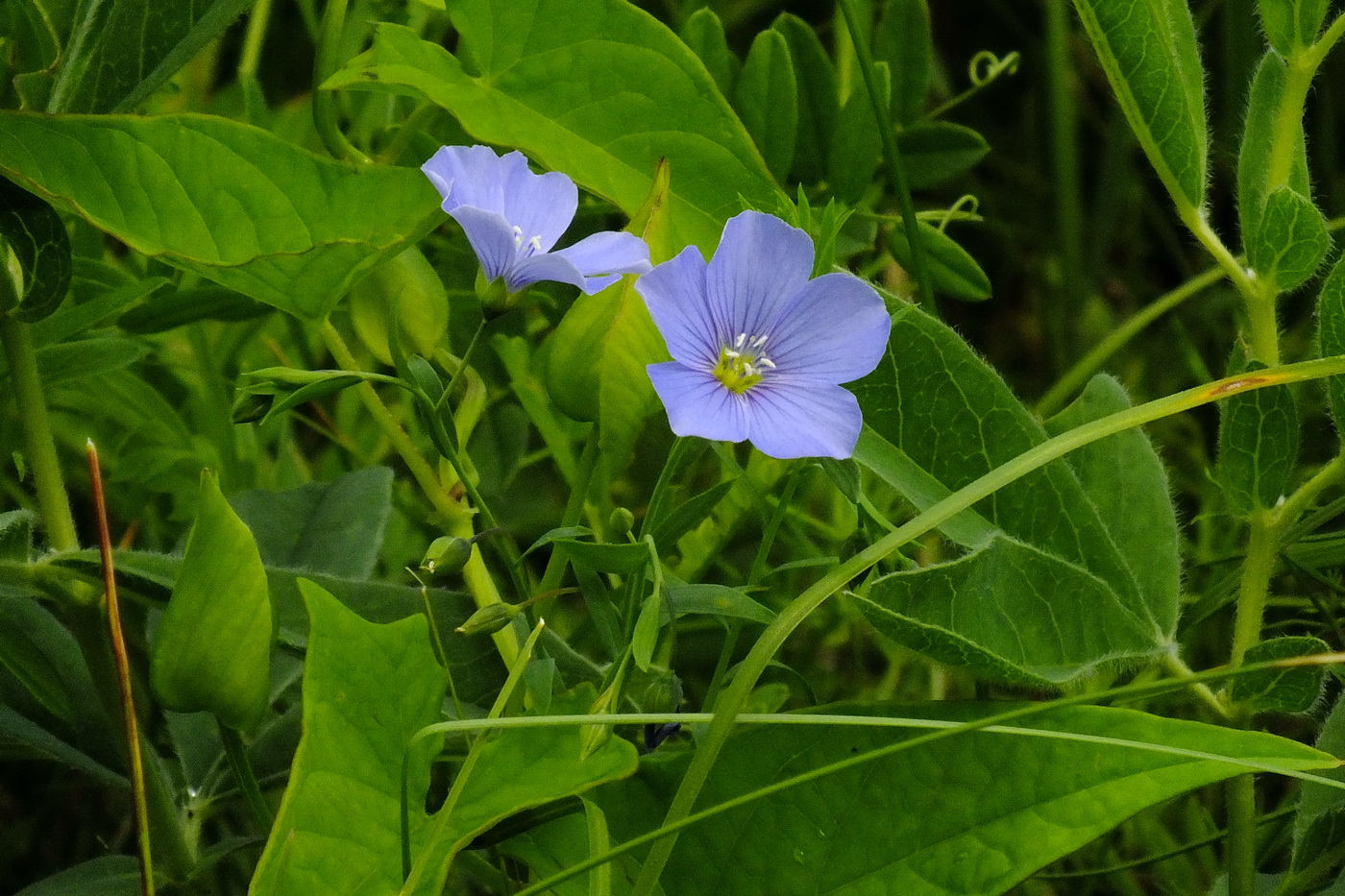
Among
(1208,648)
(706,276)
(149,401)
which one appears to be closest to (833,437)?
(706,276)

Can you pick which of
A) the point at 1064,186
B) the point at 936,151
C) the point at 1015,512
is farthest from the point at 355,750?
the point at 1064,186

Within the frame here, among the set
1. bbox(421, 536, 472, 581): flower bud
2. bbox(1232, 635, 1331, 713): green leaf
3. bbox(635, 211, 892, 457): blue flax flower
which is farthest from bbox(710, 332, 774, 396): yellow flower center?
bbox(1232, 635, 1331, 713): green leaf

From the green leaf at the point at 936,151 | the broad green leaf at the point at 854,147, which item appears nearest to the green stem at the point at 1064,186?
the green leaf at the point at 936,151

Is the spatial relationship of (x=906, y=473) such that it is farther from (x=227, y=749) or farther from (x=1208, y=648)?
(x=1208, y=648)

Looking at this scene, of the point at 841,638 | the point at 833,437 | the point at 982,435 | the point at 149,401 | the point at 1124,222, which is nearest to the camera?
the point at 833,437

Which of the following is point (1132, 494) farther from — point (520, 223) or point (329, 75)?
point (329, 75)

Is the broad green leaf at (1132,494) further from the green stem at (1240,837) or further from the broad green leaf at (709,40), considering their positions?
the broad green leaf at (709,40)
